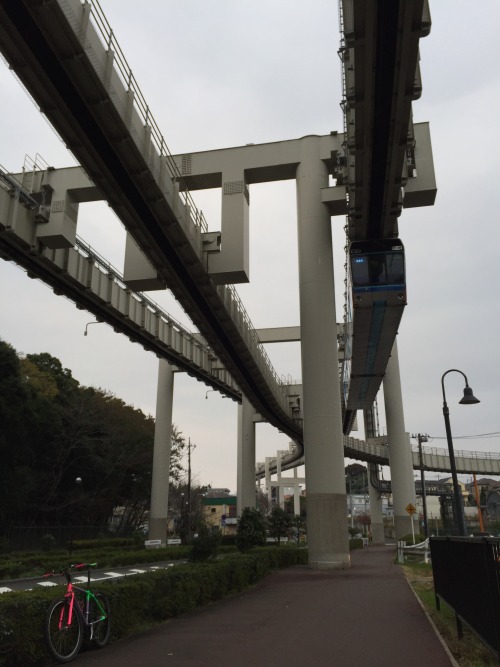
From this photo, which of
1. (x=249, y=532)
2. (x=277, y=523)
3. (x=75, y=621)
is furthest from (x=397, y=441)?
(x=75, y=621)

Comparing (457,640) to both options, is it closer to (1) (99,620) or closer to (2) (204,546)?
(1) (99,620)

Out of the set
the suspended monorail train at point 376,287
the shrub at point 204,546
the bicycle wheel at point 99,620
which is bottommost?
the bicycle wheel at point 99,620

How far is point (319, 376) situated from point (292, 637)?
15.9m

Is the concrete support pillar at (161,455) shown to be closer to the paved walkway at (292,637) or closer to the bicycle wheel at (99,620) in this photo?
the paved walkway at (292,637)

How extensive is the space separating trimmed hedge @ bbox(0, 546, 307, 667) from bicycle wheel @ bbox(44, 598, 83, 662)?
0.10 m

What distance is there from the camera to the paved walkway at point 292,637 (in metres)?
7.61

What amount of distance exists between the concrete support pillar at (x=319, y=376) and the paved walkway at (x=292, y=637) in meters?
8.75

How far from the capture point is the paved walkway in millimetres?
7610

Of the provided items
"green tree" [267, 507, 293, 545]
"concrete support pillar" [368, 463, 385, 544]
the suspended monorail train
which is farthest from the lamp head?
"concrete support pillar" [368, 463, 385, 544]

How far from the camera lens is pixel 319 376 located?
24.7 meters

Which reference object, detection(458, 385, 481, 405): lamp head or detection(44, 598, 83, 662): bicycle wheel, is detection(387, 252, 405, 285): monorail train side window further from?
detection(44, 598, 83, 662): bicycle wheel

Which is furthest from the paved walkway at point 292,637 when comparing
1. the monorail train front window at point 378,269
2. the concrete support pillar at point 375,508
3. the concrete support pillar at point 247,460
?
the concrete support pillar at point 375,508

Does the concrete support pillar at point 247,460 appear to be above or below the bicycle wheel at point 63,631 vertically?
above

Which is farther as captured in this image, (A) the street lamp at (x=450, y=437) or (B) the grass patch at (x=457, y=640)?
(A) the street lamp at (x=450, y=437)
